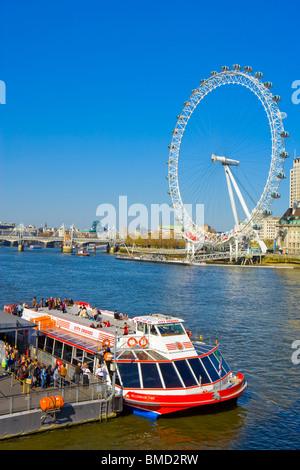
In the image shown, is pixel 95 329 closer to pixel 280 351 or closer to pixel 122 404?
pixel 122 404

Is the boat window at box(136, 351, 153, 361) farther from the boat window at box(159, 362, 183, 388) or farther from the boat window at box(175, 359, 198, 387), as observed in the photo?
the boat window at box(175, 359, 198, 387)

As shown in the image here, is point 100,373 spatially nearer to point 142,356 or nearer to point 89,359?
point 89,359

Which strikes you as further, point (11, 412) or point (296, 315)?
point (296, 315)

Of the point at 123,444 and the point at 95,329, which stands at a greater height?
the point at 95,329

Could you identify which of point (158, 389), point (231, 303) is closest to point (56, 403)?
point (158, 389)

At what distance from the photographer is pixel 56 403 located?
13.7 m

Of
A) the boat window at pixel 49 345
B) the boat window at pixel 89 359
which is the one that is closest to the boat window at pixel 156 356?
the boat window at pixel 89 359

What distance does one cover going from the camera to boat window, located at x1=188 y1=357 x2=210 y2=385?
52.8 ft

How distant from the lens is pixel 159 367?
15898mm

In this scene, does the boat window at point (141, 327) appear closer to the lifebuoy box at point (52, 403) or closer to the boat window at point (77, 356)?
the boat window at point (77, 356)

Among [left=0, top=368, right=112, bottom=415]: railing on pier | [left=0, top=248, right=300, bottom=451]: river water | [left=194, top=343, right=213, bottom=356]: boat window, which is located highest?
[left=194, top=343, right=213, bottom=356]: boat window

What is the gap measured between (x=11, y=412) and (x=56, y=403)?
47.9 inches

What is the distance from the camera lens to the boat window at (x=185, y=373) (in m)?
15.8

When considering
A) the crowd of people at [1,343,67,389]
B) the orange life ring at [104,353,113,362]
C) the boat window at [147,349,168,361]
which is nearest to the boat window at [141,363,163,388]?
the boat window at [147,349,168,361]
